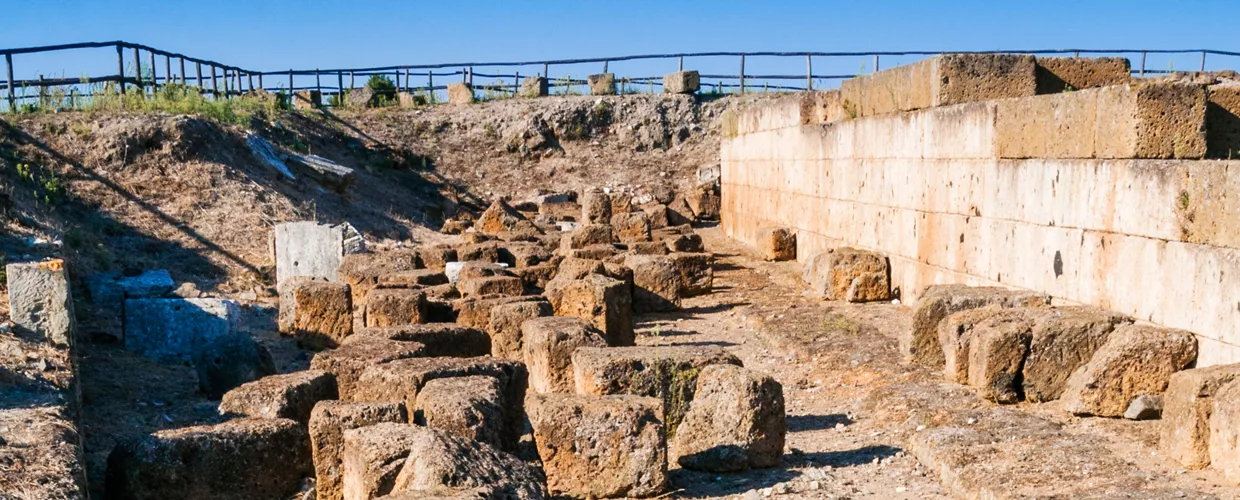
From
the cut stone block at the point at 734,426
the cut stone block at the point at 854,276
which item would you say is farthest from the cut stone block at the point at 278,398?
the cut stone block at the point at 854,276

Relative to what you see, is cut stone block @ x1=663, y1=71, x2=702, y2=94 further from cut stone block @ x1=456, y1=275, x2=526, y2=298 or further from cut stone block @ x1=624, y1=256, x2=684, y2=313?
cut stone block @ x1=456, y1=275, x2=526, y2=298

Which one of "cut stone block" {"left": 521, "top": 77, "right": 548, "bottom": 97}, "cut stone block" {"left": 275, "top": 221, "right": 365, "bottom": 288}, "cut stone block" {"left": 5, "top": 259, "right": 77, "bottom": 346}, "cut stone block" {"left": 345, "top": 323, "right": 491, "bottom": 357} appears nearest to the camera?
"cut stone block" {"left": 345, "top": 323, "right": 491, "bottom": 357}

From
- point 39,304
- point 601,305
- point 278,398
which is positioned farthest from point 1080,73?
point 39,304

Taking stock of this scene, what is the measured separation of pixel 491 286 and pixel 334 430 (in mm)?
5917

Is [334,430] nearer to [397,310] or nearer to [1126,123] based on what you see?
[397,310]

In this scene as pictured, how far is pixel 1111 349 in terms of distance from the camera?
6.84 meters

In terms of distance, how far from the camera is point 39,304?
27.5 ft

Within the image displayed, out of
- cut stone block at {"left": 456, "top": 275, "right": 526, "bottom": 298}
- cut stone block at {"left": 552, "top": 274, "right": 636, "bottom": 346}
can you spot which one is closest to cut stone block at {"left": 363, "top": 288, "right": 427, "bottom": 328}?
cut stone block at {"left": 552, "top": 274, "right": 636, "bottom": 346}

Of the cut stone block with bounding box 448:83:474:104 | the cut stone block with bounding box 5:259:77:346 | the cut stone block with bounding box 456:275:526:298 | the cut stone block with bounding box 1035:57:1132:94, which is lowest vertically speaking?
the cut stone block with bounding box 456:275:526:298

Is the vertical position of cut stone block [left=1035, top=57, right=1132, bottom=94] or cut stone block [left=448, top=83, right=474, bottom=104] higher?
cut stone block [left=448, top=83, right=474, bottom=104]

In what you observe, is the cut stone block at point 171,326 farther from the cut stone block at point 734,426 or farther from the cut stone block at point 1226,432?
the cut stone block at point 1226,432

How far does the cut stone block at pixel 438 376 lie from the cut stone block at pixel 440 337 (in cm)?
90

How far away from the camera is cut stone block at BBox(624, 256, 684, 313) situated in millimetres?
13062

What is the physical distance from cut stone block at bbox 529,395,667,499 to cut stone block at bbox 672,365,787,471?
0.54 metres
